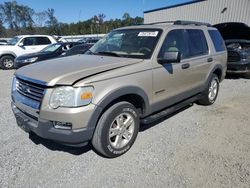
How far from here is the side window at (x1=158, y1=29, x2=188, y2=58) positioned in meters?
4.12

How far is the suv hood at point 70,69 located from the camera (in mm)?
3066

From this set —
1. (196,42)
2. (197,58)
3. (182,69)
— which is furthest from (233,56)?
(182,69)

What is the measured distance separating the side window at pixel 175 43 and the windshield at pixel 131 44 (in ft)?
0.60

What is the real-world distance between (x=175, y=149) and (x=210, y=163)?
581 mm

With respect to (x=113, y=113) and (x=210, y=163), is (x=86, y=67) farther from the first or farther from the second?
(x=210, y=163)

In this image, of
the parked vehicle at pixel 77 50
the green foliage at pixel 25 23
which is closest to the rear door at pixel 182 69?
the parked vehicle at pixel 77 50

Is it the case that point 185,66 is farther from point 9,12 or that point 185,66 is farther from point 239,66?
point 9,12

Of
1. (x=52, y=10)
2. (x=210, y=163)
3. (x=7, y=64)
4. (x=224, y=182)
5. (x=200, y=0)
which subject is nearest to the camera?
(x=224, y=182)

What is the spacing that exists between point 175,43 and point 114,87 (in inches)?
69.2

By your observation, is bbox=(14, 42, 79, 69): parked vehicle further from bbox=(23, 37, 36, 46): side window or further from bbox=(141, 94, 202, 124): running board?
bbox=(141, 94, 202, 124): running board

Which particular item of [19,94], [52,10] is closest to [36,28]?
[52,10]

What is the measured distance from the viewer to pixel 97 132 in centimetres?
324

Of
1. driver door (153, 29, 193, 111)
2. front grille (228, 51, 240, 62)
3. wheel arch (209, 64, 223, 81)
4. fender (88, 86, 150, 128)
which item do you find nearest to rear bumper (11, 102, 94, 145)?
fender (88, 86, 150, 128)

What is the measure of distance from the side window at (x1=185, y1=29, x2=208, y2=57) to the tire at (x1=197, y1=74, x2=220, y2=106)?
0.80m
